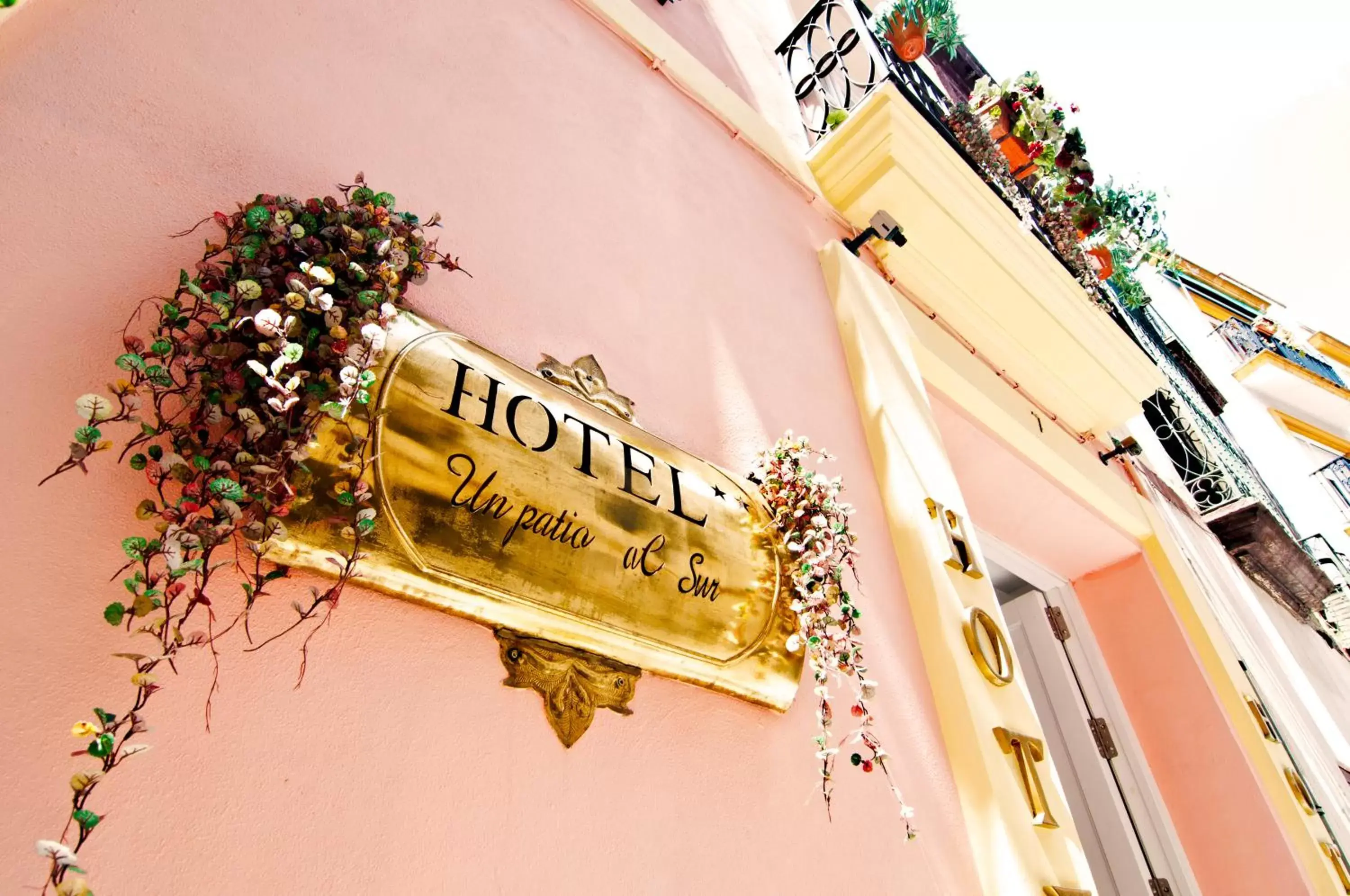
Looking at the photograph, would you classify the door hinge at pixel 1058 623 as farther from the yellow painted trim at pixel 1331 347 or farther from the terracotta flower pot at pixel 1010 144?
the yellow painted trim at pixel 1331 347

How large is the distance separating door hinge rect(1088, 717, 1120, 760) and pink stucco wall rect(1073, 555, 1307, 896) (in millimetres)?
199

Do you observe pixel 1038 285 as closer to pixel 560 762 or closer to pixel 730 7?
pixel 730 7

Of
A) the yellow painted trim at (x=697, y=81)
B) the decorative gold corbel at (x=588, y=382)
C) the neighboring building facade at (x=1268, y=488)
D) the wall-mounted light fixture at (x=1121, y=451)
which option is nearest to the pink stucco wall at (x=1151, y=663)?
the neighboring building facade at (x=1268, y=488)

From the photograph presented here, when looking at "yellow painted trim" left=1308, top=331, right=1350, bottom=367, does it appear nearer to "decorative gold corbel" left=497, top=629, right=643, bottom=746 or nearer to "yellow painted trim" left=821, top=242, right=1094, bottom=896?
"yellow painted trim" left=821, top=242, right=1094, bottom=896

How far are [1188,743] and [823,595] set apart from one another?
2.98m

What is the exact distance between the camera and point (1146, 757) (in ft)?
11.3

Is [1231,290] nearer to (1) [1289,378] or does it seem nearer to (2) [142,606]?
(1) [1289,378]

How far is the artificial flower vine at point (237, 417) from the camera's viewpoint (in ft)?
2.62

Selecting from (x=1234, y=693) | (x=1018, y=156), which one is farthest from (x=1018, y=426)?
(x=1018, y=156)

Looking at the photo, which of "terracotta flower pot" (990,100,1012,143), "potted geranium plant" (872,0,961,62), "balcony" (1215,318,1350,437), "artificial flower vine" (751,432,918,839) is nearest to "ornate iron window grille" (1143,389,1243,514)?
"terracotta flower pot" (990,100,1012,143)

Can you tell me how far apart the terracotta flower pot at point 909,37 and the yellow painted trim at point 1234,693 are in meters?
2.88

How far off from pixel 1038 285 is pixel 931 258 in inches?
26.2

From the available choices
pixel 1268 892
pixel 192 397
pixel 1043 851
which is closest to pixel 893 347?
pixel 1043 851

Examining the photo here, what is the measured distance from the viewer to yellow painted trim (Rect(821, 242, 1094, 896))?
1.67m
